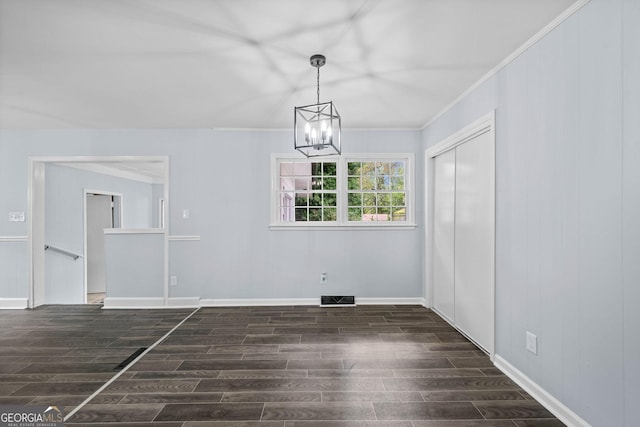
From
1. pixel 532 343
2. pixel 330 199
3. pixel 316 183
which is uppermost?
pixel 316 183

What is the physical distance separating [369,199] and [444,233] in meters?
1.14

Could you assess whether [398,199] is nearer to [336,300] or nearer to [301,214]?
[301,214]

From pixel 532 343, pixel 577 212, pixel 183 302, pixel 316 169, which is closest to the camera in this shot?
pixel 577 212

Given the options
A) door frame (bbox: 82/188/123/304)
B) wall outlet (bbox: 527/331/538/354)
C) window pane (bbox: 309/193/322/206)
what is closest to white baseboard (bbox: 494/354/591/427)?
wall outlet (bbox: 527/331/538/354)

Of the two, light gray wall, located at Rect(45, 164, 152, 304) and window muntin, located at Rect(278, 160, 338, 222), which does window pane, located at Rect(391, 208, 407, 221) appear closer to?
window muntin, located at Rect(278, 160, 338, 222)

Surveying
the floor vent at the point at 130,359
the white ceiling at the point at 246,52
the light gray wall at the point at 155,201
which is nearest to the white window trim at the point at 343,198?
the white ceiling at the point at 246,52

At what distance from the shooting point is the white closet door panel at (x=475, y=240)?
9.22ft

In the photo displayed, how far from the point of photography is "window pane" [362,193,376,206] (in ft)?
15.0

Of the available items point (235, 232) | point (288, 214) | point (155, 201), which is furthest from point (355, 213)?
point (155, 201)

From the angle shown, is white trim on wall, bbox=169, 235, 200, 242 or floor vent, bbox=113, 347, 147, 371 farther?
white trim on wall, bbox=169, 235, 200, 242

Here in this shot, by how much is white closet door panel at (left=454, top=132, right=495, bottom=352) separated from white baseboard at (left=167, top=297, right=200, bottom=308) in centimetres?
330

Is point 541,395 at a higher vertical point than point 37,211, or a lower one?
lower

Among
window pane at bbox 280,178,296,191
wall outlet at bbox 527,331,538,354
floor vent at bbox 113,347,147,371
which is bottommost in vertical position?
floor vent at bbox 113,347,147,371

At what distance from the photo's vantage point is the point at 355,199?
4.56m
